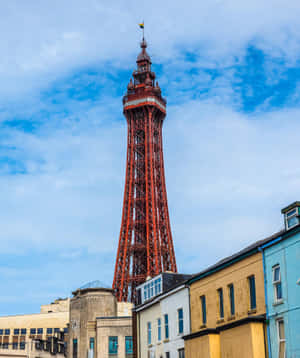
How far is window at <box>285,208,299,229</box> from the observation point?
28.5 meters

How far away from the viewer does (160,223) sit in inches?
3967

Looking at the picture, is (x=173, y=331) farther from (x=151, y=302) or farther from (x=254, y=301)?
(x=254, y=301)

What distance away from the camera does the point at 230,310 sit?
3247 centimetres

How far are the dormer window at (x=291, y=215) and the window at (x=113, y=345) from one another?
30273mm

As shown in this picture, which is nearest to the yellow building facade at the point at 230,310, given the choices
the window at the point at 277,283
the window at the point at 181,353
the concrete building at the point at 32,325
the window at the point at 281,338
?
the window at the point at 281,338

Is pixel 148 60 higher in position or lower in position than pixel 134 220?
higher

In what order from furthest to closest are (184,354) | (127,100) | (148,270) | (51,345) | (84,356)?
(127,100), (148,270), (51,345), (84,356), (184,354)

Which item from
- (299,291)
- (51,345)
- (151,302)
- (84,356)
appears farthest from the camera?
(51,345)

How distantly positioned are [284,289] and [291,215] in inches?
130

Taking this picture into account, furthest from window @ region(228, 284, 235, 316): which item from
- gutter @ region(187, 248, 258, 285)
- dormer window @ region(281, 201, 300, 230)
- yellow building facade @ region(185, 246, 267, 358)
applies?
dormer window @ region(281, 201, 300, 230)

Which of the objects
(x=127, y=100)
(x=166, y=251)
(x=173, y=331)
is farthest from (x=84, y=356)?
(x=127, y=100)

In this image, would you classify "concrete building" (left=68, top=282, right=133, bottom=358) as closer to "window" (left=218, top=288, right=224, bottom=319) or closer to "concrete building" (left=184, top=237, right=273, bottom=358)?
"concrete building" (left=184, top=237, right=273, bottom=358)

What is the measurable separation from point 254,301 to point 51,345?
141ft

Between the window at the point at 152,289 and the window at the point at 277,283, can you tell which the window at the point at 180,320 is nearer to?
the window at the point at 152,289
